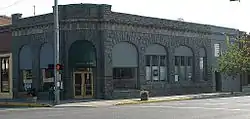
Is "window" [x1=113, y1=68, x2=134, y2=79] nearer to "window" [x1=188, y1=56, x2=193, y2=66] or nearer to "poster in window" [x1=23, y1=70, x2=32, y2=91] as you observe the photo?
"poster in window" [x1=23, y1=70, x2=32, y2=91]

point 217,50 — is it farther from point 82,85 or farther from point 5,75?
point 5,75

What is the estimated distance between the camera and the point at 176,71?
45.3m

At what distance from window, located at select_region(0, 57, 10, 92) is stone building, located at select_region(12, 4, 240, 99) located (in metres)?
1.67

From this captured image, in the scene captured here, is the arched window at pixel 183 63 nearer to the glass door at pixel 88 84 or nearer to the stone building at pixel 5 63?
the glass door at pixel 88 84

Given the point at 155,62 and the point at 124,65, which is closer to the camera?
the point at 124,65

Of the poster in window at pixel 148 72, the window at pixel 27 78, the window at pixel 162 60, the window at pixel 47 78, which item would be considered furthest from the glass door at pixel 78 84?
the window at pixel 162 60

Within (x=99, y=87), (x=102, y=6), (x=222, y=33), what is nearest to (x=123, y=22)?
(x=102, y=6)

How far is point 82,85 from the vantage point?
125 ft

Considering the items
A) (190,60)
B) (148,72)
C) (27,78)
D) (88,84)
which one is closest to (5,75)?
(27,78)

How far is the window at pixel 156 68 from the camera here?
139ft

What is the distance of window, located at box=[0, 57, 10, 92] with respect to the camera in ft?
145

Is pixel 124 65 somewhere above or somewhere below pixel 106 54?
below

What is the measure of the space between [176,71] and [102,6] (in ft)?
38.1

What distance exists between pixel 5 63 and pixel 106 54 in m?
12.1
